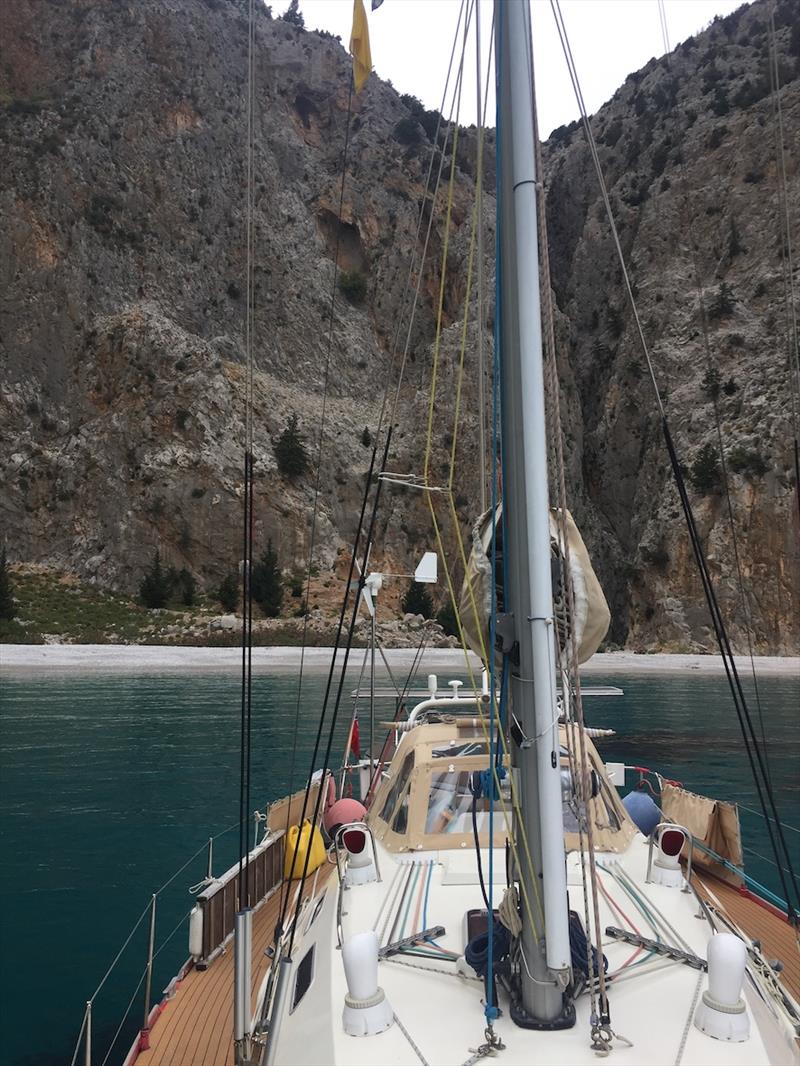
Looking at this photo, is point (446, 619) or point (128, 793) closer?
point (128, 793)

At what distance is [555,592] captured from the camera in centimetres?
353

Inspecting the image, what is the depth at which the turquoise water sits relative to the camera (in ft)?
22.6

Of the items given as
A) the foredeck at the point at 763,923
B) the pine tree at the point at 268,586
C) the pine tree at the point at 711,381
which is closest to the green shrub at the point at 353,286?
the pine tree at the point at 268,586

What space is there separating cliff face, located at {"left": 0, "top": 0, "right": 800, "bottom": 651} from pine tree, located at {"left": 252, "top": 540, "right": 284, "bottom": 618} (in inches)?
89.7

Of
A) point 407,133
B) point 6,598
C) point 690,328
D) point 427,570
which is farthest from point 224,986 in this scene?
point 407,133

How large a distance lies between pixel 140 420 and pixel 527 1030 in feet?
159

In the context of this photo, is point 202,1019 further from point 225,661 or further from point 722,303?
point 722,303

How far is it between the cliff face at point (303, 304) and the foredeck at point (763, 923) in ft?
124

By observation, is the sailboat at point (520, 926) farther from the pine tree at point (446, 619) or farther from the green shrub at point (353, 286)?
the green shrub at point (353, 286)

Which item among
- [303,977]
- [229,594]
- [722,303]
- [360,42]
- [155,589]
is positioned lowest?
[303,977]

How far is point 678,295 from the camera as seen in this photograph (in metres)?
56.2

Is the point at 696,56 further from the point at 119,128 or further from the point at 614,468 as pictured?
the point at 119,128

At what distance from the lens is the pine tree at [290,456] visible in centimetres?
4862

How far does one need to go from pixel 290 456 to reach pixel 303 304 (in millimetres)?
15323
